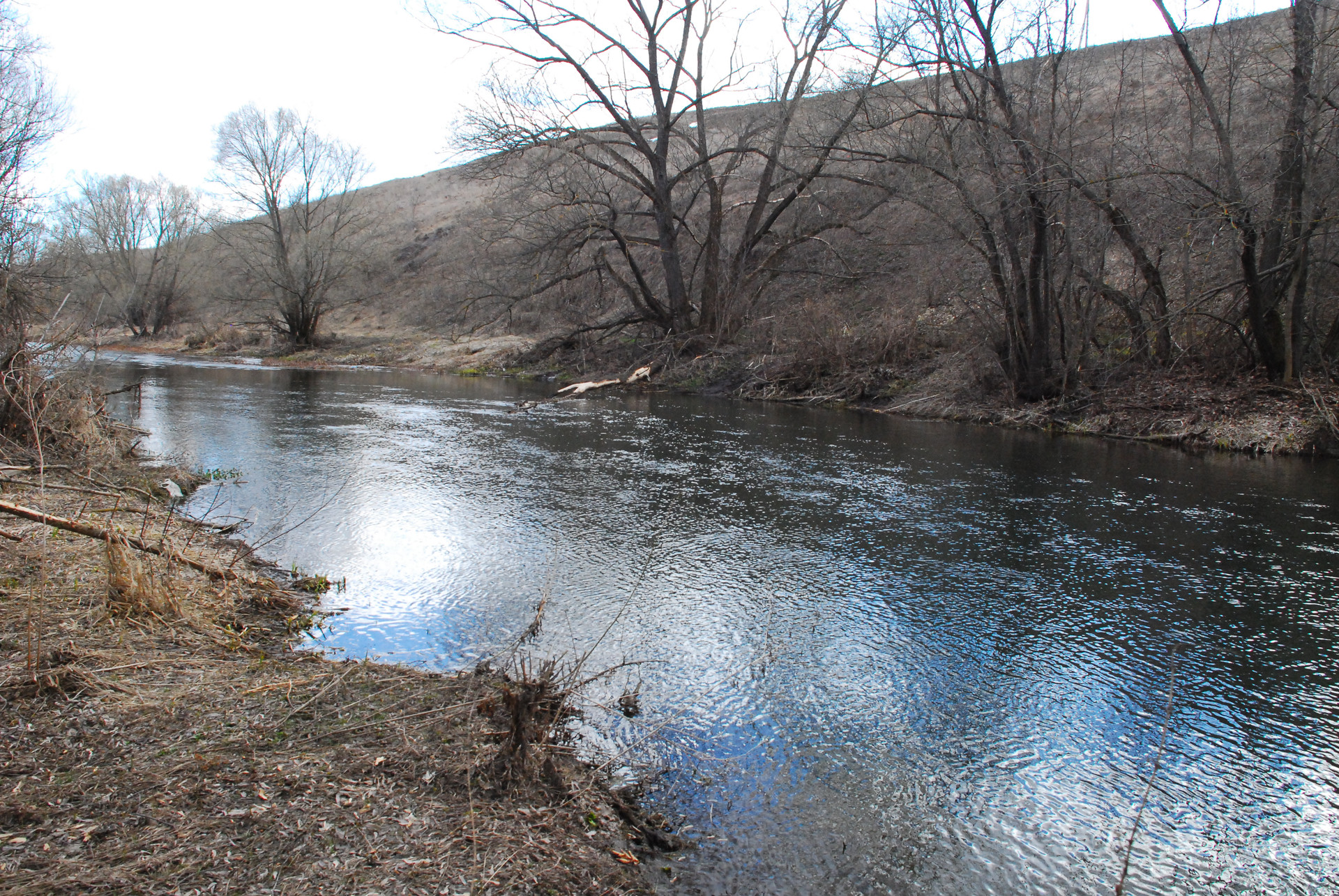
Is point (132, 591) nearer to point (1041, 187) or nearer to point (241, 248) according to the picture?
→ point (1041, 187)

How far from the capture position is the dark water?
3.21 meters

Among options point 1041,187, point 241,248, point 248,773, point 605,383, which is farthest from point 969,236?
point 241,248

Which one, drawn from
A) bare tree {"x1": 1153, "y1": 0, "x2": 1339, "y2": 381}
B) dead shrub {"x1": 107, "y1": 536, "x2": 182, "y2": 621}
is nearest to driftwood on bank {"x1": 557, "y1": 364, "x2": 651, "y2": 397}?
Answer: bare tree {"x1": 1153, "y1": 0, "x2": 1339, "y2": 381}

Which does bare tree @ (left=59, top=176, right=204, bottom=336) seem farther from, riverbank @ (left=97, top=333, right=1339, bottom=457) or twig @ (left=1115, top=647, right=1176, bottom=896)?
twig @ (left=1115, top=647, right=1176, bottom=896)

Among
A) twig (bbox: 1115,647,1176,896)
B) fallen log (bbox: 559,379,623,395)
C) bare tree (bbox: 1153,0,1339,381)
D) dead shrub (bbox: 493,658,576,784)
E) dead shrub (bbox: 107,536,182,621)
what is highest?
bare tree (bbox: 1153,0,1339,381)

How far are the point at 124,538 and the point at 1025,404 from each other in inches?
598

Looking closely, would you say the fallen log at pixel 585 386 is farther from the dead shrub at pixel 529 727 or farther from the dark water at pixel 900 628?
the dead shrub at pixel 529 727

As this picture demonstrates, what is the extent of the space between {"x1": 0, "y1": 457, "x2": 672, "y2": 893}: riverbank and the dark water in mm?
555

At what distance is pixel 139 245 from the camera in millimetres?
46688

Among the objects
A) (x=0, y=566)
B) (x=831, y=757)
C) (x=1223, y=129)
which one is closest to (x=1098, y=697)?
(x=831, y=757)

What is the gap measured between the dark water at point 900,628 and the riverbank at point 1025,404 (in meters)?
1.30

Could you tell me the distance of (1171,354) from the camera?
1494 cm

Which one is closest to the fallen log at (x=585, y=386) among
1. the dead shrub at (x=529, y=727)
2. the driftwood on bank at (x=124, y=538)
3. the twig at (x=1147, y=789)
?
the driftwood on bank at (x=124, y=538)

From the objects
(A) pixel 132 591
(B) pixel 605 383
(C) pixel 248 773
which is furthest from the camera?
(B) pixel 605 383
